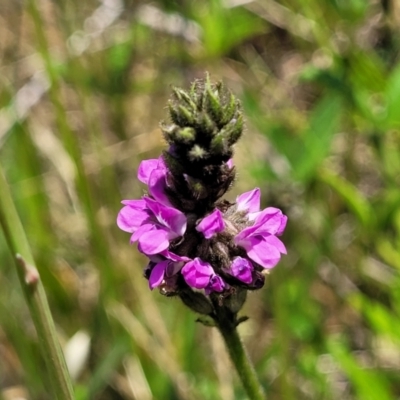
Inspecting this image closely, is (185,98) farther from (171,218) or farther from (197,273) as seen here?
(197,273)

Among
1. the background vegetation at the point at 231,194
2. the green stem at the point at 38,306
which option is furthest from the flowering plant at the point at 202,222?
the background vegetation at the point at 231,194

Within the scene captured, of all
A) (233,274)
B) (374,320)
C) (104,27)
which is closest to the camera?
(233,274)

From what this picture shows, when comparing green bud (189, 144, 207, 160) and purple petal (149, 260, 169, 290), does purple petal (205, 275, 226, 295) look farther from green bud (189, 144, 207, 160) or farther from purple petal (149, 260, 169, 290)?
green bud (189, 144, 207, 160)

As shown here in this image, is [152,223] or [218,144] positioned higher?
[218,144]

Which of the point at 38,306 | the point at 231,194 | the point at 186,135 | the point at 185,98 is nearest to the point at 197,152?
the point at 186,135

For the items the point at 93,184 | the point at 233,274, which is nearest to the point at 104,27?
the point at 93,184

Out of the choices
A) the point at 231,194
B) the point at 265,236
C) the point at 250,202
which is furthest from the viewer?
the point at 231,194

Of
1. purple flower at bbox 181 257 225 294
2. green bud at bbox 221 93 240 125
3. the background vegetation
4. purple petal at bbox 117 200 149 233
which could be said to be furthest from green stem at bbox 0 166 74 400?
the background vegetation

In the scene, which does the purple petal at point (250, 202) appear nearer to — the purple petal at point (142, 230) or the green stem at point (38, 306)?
the purple petal at point (142, 230)

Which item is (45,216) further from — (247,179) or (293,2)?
(293,2)
